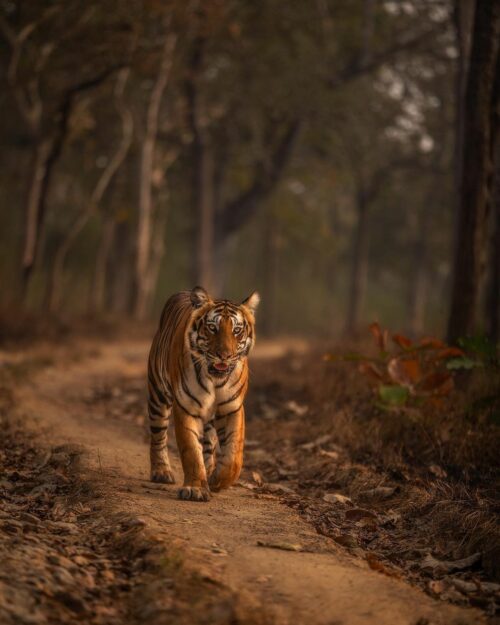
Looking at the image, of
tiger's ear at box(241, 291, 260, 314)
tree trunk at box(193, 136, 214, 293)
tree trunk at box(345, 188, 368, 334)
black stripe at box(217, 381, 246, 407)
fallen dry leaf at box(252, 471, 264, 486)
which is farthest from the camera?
tree trunk at box(345, 188, 368, 334)

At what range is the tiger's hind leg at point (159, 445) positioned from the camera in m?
6.42

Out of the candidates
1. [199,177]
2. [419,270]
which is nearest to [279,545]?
[199,177]

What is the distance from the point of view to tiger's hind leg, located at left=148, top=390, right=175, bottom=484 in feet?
21.1

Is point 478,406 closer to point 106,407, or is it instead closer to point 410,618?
point 410,618

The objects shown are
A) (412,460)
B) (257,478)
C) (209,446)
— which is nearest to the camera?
(209,446)

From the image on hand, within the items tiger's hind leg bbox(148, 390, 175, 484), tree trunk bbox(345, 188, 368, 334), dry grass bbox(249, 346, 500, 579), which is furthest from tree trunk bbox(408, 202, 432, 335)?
tiger's hind leg bbox(148, 390, 175, 484)

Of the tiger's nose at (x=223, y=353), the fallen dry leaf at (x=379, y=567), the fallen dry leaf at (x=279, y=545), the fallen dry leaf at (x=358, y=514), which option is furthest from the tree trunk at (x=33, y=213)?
the fallen dry leaf at (x=379, y=567)

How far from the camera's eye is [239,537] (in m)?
5.05

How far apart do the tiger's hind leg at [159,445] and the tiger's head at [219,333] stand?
2.82 ft

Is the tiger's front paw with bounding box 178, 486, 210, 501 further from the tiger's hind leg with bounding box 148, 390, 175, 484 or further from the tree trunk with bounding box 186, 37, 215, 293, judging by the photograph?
the tree trunk with bounding box 186, 37, 215, 293

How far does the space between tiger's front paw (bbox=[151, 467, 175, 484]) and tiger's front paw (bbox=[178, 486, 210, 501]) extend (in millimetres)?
606

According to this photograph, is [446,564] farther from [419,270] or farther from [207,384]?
[419,270]

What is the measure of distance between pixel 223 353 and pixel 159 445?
1173 millimetres

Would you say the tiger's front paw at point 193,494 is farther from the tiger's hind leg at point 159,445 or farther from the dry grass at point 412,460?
the dry grass at point 412,460
